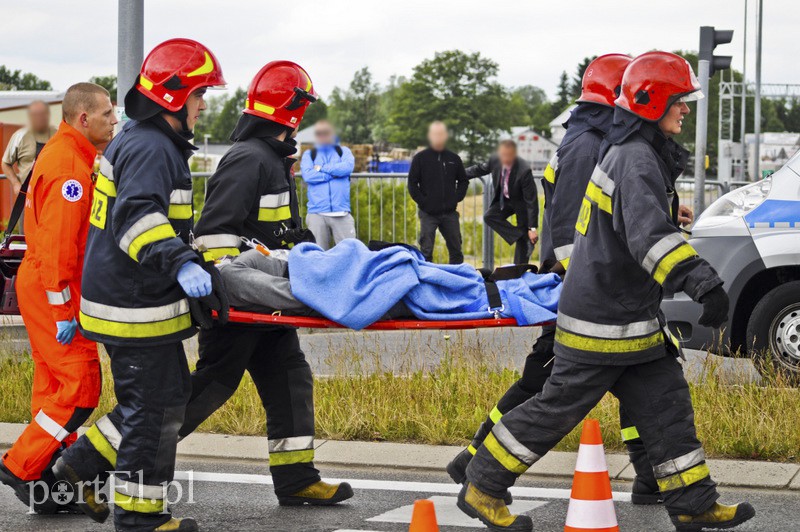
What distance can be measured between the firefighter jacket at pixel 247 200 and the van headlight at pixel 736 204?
3.74 meters

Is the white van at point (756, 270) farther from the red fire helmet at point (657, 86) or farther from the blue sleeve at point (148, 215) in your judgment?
the blue sleeve at point (148, 215)

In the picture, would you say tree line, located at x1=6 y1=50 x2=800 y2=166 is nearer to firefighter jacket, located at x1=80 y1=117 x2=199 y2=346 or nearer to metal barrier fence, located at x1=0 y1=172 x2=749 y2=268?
metal barrier fence, located at x1=0 y1=172 x2=749 y2=268

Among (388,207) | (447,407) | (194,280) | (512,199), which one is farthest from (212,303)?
(388,207)

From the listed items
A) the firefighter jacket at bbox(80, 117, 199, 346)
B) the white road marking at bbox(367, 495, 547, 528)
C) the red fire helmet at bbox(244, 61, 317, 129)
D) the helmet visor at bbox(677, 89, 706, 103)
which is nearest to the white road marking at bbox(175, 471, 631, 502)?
the white road marking at bbox(367, 495, 547, 528)

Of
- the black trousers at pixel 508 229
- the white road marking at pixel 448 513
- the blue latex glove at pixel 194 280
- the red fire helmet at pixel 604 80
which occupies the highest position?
the red fire helmet at pixel 604 80

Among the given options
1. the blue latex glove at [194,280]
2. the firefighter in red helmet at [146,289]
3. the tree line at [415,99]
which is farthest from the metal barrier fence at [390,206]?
the tree line at [415,99]

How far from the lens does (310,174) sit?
41.2ft

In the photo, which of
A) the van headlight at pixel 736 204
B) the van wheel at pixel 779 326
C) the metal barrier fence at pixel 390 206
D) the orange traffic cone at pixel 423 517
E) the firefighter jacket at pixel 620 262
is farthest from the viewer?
the metal barrier fence at pixel 390 206

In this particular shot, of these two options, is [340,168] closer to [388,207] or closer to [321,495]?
[388,207]

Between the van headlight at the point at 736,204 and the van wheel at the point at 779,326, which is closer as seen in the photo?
the van wheel at the point at 779,326

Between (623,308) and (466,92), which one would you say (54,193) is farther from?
(466,92)

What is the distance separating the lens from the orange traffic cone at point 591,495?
4375mm

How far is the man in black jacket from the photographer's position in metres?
12.8

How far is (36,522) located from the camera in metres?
5.08
